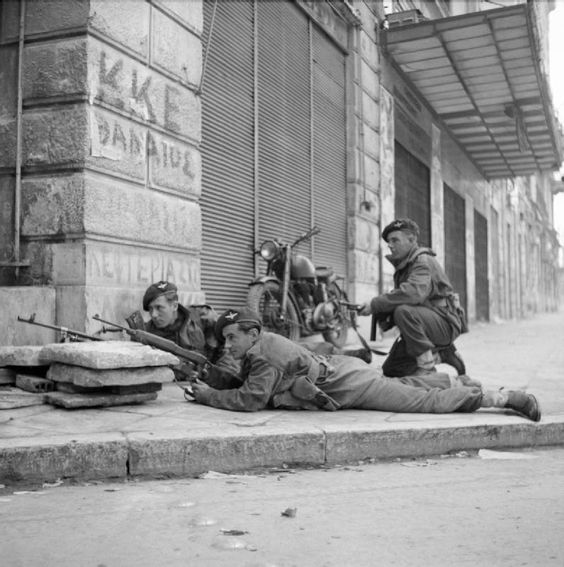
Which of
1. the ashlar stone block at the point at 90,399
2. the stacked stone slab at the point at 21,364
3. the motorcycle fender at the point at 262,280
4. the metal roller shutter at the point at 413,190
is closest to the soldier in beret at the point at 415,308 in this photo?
the ashlar stone block at the point at 90,399

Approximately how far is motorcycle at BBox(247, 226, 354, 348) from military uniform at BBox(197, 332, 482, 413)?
295 centimetres

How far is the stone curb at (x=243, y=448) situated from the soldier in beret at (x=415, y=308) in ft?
3.75

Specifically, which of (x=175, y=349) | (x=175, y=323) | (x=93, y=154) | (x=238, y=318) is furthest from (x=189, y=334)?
(x=93, y=154)

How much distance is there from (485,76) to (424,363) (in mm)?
10220

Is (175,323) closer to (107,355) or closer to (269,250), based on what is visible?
(107,355)

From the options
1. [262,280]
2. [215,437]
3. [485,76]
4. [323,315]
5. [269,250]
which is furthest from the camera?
[485,76]

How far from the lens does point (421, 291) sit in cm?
533

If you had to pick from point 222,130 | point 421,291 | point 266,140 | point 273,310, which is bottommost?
point 273,310

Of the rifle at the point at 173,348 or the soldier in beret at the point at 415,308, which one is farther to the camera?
the soldier in beret at the point at 415,308

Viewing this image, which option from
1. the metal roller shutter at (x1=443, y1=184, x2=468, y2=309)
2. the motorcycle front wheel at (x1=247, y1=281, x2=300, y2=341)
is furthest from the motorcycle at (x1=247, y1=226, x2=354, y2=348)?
the metal roller shutter at (x1=443, y1=184, x2=468, y2=309)

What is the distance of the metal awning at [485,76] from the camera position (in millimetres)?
11812

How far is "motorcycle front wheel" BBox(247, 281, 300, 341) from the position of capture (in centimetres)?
759

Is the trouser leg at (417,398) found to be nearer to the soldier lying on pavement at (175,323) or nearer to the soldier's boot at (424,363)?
the soldier's boot at (424,363)

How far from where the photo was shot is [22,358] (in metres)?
4.67
